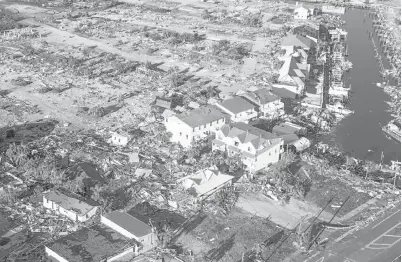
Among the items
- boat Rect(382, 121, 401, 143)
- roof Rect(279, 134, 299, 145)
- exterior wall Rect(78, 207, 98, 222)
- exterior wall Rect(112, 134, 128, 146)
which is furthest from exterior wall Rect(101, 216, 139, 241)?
boat Rect(382, 121, 401, 143)

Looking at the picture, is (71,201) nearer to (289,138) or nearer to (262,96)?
(289,138)

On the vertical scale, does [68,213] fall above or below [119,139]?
below

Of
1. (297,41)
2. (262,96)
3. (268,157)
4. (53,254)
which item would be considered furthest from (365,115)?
(53,254)

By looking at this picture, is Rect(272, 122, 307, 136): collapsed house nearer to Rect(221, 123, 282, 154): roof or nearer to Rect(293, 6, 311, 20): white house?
Rect(221, 123, 282, 154): roof

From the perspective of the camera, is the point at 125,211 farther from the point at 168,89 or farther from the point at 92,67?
the point at 92,67

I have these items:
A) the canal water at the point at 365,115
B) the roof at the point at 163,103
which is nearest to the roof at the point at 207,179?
the canal water at the point at 365,115

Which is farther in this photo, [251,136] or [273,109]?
[273,109]

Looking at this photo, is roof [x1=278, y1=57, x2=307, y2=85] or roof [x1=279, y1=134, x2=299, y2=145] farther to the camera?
roof [x1=278, y1=57, x2=307, y2=85]
